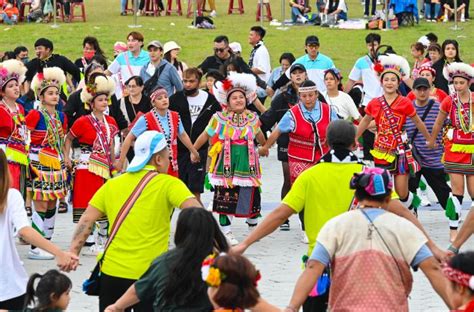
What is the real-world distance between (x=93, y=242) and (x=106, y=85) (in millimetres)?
1619

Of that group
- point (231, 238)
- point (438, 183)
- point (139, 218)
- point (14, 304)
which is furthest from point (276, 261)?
point (14, 304)

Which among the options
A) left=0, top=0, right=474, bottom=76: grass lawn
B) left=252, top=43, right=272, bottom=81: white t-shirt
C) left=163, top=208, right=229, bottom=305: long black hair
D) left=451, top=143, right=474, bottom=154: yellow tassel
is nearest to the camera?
left=163, top=208, right=229, bottom=305: long black hair

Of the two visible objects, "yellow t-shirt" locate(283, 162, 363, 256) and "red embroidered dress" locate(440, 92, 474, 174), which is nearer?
"yellow t-shirt" locate(283, 162, 363, 256)

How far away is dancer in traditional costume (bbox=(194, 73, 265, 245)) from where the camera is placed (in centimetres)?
1244

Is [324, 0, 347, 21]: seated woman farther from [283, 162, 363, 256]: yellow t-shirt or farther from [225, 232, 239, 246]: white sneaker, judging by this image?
[283, 162, 363, 256]: yellow t-shirt

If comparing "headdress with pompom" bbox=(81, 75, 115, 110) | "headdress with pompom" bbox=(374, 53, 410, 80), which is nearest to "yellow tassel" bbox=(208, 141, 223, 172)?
"headdress with pompom" bbox=(81, 75, 115, 110)

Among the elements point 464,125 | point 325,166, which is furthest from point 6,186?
point 464,125

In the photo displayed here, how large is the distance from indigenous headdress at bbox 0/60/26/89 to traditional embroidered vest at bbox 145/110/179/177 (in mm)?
1404

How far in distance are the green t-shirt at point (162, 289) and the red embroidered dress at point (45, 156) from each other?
17.2ft

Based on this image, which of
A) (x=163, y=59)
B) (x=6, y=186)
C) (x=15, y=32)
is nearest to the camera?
(x=6, y=186)

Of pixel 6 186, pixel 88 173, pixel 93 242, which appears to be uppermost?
pixel 6 186

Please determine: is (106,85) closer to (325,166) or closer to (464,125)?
(464,125)

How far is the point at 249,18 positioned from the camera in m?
31.5

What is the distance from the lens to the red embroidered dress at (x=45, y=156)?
1188 cm
